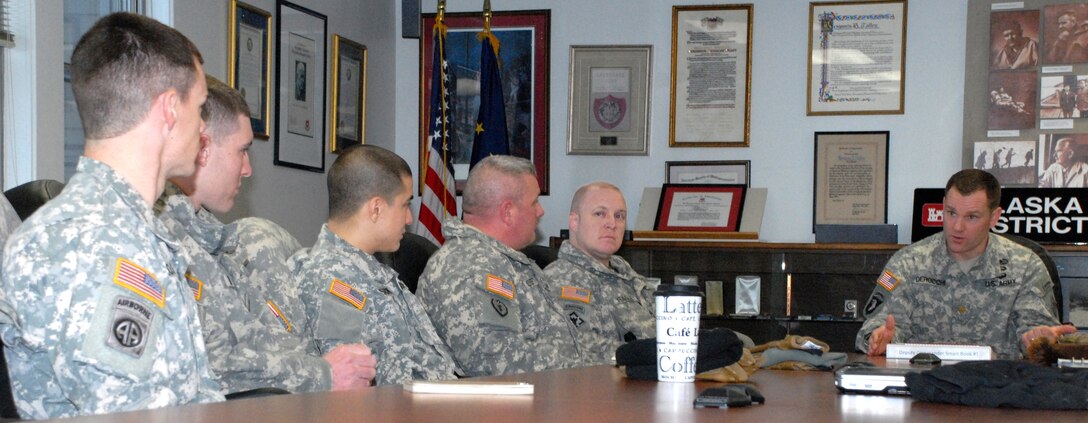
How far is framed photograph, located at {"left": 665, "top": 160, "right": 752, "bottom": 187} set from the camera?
6.53m

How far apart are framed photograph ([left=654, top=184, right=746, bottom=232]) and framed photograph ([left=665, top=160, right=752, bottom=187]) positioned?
11 centimetres

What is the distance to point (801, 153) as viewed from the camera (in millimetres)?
6457

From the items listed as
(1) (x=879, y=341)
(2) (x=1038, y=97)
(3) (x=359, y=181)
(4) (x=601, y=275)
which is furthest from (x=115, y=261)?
(2) (x=1038, y=97)

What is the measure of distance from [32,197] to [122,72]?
68 cm

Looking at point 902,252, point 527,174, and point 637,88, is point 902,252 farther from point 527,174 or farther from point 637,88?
point 637,88

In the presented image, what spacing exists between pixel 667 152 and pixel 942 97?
60.7 inches

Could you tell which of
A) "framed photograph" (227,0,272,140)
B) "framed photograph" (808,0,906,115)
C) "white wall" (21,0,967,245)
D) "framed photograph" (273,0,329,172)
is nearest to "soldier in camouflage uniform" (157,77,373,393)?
"framed photograph" (227,0,272,140)

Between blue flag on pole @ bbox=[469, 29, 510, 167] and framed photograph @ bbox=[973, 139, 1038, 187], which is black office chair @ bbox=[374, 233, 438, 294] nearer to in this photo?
blue flag on pole @ bbox=[469, 29, 510, 167]

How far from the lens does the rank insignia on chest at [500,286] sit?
3.54 metres

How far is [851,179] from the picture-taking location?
6.34 metres

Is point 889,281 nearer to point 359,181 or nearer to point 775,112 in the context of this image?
point 359,181

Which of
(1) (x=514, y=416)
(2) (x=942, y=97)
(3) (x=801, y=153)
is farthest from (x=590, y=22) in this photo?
(1) (x=514, y=416)

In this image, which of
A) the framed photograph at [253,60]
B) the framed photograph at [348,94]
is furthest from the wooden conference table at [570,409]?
the framed photograph at [348,94]

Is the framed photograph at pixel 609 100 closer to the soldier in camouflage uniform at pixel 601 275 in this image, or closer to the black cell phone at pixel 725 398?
the soldier in camouflage uniform at pixel 601 275
